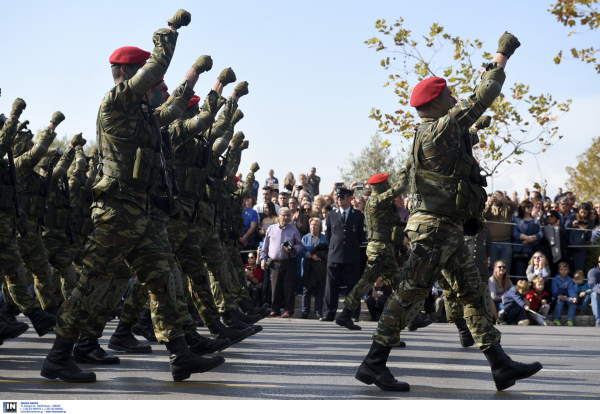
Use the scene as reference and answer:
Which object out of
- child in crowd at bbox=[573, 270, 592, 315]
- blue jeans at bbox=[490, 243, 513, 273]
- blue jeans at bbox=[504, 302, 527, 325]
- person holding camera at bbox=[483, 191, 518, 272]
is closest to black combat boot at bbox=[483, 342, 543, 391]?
blue jeans at bbox=[504, 302, 527, 325]

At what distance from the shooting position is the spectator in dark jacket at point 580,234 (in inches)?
539

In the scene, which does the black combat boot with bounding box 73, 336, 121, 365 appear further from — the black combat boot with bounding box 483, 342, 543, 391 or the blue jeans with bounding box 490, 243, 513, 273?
the blue jeans with bounding box 490, 243, 513, 273

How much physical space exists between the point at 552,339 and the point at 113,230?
21.9 ft

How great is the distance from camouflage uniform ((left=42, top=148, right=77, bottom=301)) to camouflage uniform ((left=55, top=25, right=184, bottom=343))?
4.84m

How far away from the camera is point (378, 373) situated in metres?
4.86

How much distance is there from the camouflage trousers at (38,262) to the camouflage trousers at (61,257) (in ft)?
2.80

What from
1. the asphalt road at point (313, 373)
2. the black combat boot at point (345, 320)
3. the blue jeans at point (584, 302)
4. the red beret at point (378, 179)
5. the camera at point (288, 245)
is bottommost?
the asphalt road at point (313, 373)

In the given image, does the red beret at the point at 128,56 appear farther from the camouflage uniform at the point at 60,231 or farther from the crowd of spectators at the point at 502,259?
the crowd of spectators at the point at 502,259

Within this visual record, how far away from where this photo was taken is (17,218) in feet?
23.7

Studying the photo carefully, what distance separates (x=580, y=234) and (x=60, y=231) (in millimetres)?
9968

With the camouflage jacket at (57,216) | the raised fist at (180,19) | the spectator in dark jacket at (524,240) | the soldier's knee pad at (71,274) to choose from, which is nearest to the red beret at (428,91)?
the raised fist at (180,19)

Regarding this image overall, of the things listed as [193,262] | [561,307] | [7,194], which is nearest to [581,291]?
[561,307]

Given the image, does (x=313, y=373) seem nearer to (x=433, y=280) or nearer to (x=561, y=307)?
(x=433, y=280)

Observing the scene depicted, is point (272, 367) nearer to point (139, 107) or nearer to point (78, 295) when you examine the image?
Answer: point (78, 295)
